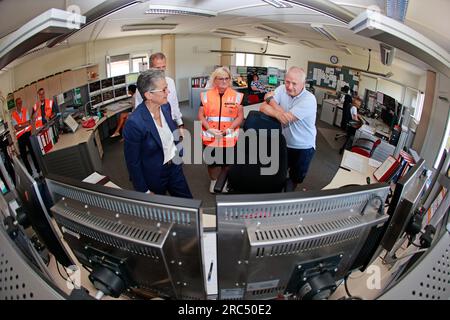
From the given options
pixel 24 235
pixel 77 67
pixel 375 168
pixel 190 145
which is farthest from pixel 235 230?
pixel 190 145

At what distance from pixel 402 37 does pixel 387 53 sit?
84 millimetres

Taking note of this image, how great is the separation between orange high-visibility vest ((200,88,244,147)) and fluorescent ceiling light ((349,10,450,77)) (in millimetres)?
1039

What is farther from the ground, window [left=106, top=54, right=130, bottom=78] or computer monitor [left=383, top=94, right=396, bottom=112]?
window [left=106, top=54, right=130, bottom=78]

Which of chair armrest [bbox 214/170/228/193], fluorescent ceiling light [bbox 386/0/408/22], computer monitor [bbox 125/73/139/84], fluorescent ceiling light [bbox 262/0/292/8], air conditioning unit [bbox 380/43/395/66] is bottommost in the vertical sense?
chair armrest [bbox 214/170/228/193]

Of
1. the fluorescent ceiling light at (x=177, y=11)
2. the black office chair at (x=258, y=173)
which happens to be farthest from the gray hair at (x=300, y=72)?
the fluorescent ceiling light at (x=177, y=11)

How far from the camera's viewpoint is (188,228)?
0.47 meters

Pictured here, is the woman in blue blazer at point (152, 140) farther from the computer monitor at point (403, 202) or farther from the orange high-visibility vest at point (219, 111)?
the computer monitor at point (403, 202)

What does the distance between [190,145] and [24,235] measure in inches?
51.7

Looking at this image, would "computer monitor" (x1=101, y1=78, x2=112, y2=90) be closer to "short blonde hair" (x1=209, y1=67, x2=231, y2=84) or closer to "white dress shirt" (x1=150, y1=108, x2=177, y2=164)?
"white dress shirt" (x1=150, y1=108, x2=177, y2=164)

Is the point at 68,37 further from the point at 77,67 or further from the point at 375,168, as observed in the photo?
the point at 375,168

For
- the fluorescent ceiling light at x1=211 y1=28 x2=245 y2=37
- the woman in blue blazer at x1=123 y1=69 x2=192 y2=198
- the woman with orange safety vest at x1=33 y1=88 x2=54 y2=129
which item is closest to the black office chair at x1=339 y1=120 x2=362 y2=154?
the fluorescent ceiling light at x1=211 y1=28 x2=245 y2=37

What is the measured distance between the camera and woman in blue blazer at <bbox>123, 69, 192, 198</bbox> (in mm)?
1016

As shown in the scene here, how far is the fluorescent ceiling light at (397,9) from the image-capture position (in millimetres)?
649

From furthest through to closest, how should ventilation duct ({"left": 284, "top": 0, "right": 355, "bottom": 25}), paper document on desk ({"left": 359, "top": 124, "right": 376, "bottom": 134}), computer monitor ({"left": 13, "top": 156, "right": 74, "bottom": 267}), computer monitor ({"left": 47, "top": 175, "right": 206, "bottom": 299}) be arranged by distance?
1. paper document on desk ({"left": 359, "top": 124, "right": 376, "bottom": 134})
2. ventilation duct ({"left": 284, "top": 0, "right": 355, "bottom": 25})
3. computer monitor ({"left": 13, "top": 156, "right": 74, "bottom": 267})
4. computer monitor ({"left": 47, "top": 175, "right": 206, "bottom": 299})
